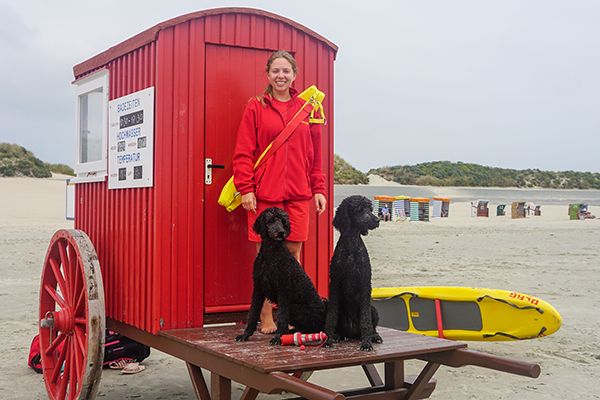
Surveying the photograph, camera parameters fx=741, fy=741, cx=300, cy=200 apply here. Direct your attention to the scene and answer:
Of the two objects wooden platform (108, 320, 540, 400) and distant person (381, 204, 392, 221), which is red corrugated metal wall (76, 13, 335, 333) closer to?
wooden platform (108, 320, 540, 400)

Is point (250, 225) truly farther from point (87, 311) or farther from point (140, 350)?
point (140, 350)

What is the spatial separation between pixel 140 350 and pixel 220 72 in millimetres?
3298

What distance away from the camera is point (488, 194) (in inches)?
1987

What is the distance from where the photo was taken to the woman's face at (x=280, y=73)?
16.7 feet

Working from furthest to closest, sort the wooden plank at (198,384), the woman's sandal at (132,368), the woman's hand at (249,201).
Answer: the woman's sandal at (132,368), the woman's hand at (249,201), the wooden plank at (198,384)

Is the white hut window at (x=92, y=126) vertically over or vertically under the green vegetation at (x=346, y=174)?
under

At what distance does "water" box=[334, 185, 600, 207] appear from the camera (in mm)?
44625

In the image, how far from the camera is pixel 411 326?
776 cm

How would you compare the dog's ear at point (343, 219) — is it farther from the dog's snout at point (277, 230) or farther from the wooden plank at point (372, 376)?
the wooden plank at point (372, 376)

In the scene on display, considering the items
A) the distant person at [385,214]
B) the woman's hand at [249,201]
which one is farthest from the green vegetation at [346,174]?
the woman's hand at [249,201]

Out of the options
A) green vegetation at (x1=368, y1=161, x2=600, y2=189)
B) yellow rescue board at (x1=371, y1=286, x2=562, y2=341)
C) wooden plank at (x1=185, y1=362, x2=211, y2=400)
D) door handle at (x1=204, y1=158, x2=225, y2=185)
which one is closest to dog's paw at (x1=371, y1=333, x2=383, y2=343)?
wooden plank at (x1=185, y1=362, x2=211, y2=400)

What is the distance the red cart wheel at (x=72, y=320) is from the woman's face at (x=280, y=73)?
1.95 m

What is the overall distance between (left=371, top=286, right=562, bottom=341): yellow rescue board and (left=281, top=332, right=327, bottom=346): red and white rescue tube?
3.35 meters

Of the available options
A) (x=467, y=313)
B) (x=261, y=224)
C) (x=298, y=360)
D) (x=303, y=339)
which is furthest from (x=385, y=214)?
(x=298, y=360)
